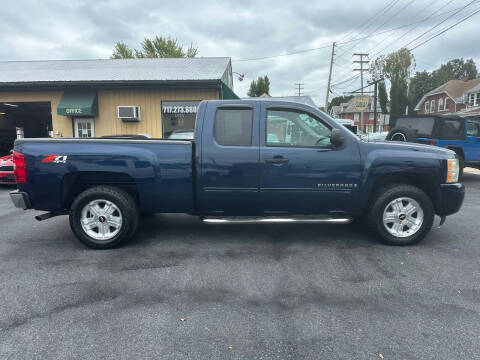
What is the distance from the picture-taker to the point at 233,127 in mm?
4363

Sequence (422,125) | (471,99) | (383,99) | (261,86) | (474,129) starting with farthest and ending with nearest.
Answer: (261,86) → (383,99) → (471,99) → (474,129) → (422,125)

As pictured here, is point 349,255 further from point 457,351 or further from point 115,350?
point 115,350

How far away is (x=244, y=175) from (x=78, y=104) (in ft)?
38.9

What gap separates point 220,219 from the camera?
4461mm

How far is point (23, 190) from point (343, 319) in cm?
400

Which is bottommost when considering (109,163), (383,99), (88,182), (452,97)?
(88,182)

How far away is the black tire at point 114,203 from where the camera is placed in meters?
4.30

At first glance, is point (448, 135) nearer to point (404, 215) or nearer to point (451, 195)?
point (451, 195)

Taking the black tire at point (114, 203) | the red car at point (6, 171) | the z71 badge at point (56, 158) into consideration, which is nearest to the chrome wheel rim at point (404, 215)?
the black tire at point (114, 203)

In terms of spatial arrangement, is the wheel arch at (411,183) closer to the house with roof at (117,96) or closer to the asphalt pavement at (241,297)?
the asphalt pavement at (241,297)

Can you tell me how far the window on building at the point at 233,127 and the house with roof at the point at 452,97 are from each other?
143 feet

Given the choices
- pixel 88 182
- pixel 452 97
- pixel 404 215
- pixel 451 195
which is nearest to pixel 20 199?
pixel 88 182

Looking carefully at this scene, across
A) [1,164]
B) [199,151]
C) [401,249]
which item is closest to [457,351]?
[401,249]

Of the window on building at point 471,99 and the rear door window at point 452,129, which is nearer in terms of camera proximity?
the rear door window at point 452,129
